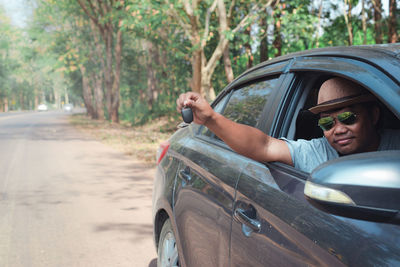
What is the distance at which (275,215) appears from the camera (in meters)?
1.65

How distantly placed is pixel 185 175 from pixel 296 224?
129cm

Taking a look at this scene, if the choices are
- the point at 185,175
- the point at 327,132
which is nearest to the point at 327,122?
the point at 327,132

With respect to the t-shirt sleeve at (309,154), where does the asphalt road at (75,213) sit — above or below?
below

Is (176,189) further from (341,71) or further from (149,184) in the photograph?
(149,184)

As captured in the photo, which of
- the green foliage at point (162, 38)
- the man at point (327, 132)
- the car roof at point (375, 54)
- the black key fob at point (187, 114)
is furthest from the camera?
the green foliage at point (162, 38)

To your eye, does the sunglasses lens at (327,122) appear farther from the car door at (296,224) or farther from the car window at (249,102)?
the car window at (249,102)

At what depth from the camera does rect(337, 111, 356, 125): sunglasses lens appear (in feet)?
5.99

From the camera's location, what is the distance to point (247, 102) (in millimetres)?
2629

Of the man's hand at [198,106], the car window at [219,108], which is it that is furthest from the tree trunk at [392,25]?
the man's hand at [198,106]

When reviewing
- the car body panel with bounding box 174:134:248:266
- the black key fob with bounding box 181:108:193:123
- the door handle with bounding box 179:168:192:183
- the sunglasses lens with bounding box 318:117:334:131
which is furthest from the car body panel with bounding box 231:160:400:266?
the door handle with bounding box 179:168:192:183

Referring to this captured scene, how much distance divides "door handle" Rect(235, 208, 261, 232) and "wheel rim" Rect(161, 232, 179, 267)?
3.37 ft

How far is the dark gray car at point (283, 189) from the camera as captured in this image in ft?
3.50

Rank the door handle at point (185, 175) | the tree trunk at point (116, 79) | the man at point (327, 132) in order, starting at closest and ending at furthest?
the man at point (327, 132), the door handle at point (185, 175), the tree trunk at point (116, 79)

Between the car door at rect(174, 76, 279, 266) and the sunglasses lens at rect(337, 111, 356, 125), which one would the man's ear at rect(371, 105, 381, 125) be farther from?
the car door at rect(174, 76, 279, 266)
